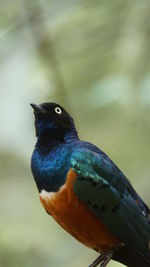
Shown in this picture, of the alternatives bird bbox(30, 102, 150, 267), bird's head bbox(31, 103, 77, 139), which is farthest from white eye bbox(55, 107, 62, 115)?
bird bbox(30, 102, 150, 267)

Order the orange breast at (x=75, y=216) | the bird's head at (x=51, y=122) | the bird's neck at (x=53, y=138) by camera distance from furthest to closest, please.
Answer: the bird's head at (x=51, y=122), the bird's neck at (x=53, y=138), the orange breast at (x=75, y=216)

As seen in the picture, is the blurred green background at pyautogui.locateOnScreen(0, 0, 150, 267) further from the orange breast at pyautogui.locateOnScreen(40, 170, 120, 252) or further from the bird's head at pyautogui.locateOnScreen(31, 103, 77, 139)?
the orange breast at pyautogui.locateOnScreen(40, 170, 120, 252)

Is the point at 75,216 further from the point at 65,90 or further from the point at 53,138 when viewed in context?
the point at 65,90

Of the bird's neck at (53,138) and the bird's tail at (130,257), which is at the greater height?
the bird's neck at (53,138)

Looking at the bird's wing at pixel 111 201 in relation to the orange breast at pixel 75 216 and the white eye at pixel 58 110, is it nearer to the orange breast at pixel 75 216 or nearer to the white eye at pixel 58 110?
the orange breast at pixel 75 216

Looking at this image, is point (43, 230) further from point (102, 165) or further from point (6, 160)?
point (102, 165)

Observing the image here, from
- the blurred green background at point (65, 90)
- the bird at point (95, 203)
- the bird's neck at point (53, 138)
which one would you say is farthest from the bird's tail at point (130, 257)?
the blurred green background at point (65, 90)

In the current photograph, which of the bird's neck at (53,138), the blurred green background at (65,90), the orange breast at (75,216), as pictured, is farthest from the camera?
the blurred green background at (65,90)
